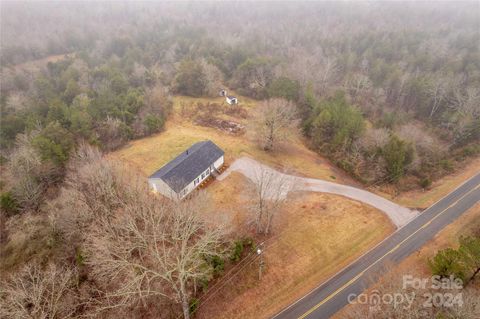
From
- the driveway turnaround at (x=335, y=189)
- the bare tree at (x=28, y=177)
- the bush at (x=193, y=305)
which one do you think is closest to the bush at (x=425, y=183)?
the driveway turnaround at (x=335, y=189)

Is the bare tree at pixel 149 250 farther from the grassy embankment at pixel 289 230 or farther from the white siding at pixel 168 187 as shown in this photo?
the white siding at pixel 168 187

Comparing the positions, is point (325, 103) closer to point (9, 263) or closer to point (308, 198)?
point (308, 198)

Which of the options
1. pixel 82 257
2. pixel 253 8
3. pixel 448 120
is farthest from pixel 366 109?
pixel 253 8

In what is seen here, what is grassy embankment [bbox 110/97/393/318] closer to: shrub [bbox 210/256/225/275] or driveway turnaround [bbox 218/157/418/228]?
driveway turnaround [bbox 218/157/418/228]

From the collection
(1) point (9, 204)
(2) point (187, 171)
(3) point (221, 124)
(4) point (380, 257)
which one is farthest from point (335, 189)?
(1) point (9, 204)

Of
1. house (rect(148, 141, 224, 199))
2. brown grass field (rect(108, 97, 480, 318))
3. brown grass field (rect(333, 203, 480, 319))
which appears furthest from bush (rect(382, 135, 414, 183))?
house (rect(148, 141, 224, 199))
